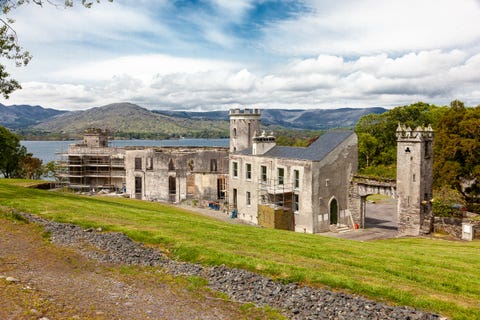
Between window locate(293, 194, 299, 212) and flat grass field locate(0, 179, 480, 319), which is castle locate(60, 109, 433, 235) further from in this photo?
flat grass field locate(0, 179, 480, 319)

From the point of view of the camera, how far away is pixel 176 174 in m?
53.8

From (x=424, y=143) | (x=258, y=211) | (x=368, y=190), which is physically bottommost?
(x=258, y=211)

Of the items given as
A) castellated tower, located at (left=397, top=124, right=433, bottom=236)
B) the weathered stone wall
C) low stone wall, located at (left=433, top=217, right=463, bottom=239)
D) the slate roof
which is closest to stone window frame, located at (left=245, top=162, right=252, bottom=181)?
the slate roof

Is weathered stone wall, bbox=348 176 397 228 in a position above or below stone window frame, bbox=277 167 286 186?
below

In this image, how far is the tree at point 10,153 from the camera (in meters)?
62.3

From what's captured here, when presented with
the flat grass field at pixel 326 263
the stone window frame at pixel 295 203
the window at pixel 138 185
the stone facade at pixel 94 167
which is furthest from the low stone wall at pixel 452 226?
the stone facade at pixel 94 167

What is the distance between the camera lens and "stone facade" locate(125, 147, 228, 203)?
2082 inches

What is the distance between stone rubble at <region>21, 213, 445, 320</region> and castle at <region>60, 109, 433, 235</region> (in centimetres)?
2391

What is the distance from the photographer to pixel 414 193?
3020 cm

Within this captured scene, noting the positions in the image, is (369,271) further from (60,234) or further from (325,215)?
(325,215)

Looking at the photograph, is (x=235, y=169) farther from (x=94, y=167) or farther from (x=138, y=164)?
(x=94, y=167)

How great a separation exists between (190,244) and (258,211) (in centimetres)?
2546

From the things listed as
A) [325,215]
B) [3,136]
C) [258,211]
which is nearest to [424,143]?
[325,215]

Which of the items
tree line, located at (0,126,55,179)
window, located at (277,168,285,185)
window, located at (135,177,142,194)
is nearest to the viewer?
window, located at (277,168,285,185)
